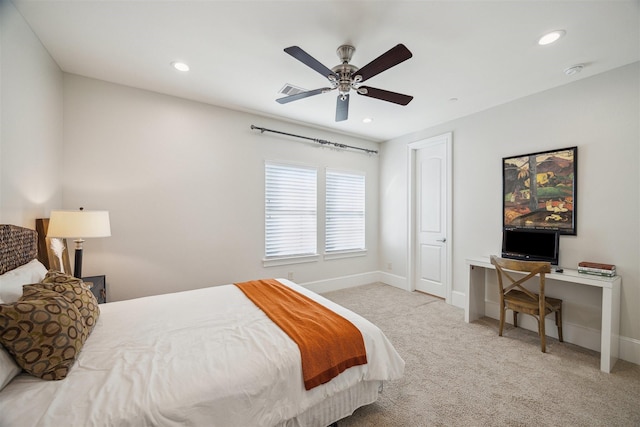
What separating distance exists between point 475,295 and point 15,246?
4436 mm

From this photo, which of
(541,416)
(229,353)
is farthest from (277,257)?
(541,416)

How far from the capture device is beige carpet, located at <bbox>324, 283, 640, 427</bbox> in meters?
1.76

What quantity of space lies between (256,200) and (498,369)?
3.32 metres

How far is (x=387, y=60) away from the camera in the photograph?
73.6 inches

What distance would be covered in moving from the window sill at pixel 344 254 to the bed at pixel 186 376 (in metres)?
2.50

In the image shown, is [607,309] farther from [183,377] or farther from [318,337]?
[183,377]

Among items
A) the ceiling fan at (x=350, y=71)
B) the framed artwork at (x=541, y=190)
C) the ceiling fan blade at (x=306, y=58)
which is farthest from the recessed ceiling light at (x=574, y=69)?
the ceiling fan blade at (x=306, y=58)

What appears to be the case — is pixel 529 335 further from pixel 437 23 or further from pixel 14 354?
pixel 14 354

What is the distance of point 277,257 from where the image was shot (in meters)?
4.02

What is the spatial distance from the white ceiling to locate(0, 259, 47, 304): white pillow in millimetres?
1817

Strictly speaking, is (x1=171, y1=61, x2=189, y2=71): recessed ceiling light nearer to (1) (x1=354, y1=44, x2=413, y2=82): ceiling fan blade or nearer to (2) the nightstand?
(1) (x1=354, y1=44, x2=413, y2=82): ceiling fan blade

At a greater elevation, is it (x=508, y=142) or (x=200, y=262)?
(x=508, y=142)

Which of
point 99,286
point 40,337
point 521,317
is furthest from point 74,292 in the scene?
point 521,317

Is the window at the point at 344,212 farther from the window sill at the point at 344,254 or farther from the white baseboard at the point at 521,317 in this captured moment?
the white baseboard at the point at 521,317
